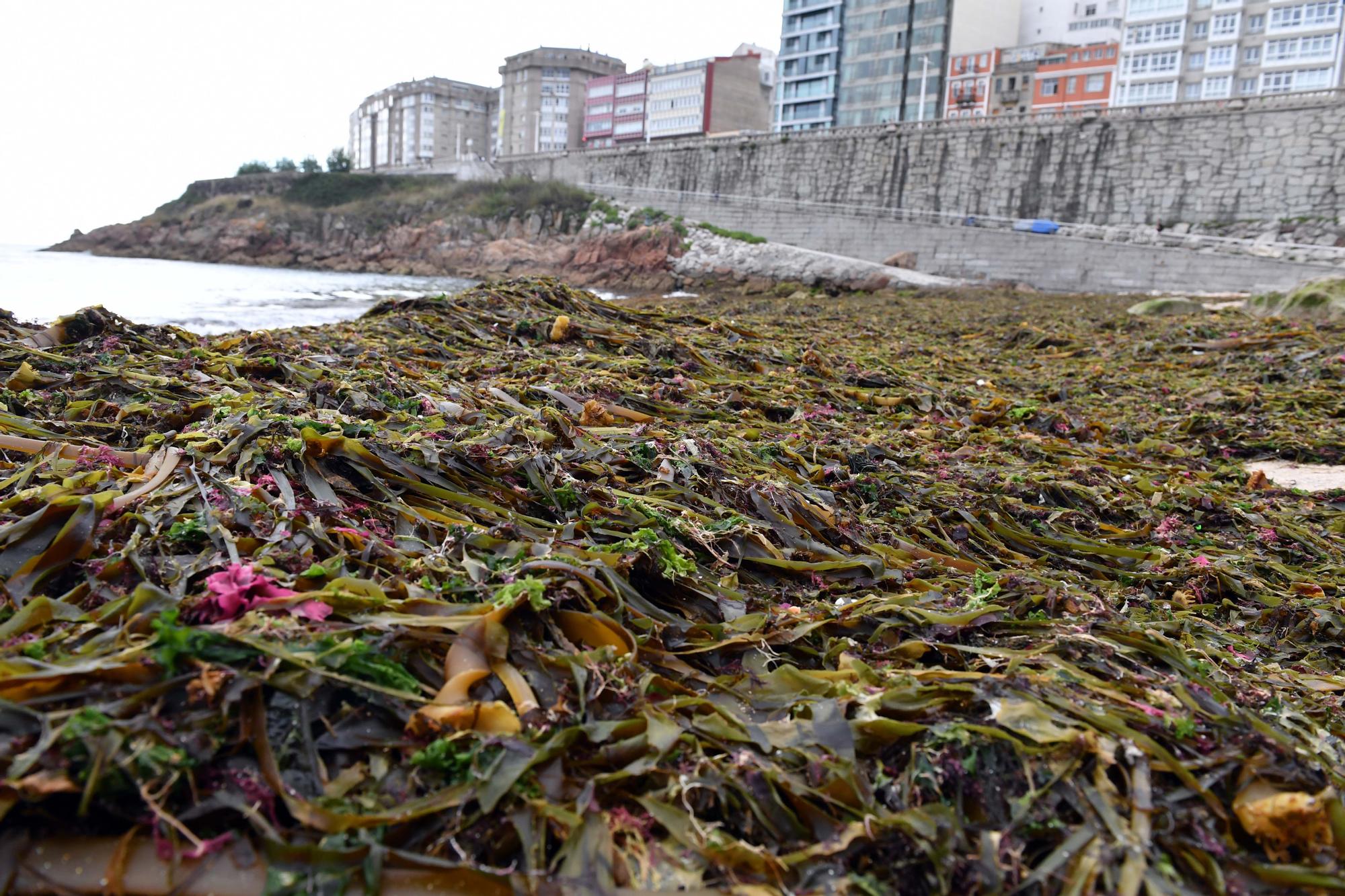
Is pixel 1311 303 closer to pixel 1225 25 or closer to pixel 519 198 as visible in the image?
pixel 519 198

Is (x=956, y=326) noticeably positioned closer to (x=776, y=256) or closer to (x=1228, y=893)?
(x=1228, y=893)

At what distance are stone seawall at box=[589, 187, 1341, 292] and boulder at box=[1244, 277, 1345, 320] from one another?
6364 mm

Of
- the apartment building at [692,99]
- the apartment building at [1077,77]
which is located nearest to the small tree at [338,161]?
the apartment building at [692,99]

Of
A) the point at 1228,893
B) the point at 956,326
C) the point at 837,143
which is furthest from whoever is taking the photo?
the point at 837,143

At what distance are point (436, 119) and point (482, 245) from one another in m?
53.1

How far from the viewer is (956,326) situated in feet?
35.0

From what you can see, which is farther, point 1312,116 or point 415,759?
point 1312,116

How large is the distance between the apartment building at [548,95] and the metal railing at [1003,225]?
3813 centimetres

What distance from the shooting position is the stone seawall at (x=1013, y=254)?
17.5 m

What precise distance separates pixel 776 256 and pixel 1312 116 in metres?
12.4

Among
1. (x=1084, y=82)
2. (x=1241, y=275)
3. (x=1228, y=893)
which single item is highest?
(x=1084, y=82)

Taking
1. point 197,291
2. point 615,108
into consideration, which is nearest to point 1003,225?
point 197,291

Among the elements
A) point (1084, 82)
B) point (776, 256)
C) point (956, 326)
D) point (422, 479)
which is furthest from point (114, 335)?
point (1084, 82)

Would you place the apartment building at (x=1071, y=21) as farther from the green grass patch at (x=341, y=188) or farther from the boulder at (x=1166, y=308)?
the boulder at (x=1166, y=308)
